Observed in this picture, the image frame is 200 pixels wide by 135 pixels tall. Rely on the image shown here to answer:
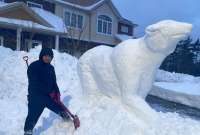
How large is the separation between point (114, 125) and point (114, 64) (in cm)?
96

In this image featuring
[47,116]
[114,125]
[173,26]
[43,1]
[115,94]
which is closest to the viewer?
[173,26]

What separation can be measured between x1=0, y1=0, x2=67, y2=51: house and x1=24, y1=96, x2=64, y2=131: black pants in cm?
1641

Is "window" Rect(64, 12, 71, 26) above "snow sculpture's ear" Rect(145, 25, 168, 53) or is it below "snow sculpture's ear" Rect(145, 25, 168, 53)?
above

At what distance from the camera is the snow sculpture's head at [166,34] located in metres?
5.14

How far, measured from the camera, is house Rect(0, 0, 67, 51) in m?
22.1

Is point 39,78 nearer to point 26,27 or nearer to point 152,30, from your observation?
point 152,30

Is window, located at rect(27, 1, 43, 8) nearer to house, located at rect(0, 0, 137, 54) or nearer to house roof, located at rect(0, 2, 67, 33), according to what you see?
house, located at rect(0, 0, 137, 54)

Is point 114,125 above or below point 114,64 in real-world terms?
below

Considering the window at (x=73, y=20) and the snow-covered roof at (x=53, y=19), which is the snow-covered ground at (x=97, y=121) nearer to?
the snow-covered roof at (x=53, y=19)

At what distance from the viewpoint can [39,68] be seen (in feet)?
19.2

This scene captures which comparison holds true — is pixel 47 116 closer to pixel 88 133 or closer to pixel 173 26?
pixel 88 133

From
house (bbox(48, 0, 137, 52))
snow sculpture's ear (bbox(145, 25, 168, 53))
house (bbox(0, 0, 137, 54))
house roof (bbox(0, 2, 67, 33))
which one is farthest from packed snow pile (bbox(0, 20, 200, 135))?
house (bbox(48, 0, 137, 52))

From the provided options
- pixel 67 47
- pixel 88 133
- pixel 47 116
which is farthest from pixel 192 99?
pixel 67 47

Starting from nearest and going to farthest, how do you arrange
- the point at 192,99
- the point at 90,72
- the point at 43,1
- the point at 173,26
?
the point at 173,26 → the point at 90,72 → the point at 192,99 → the point at 43,1
